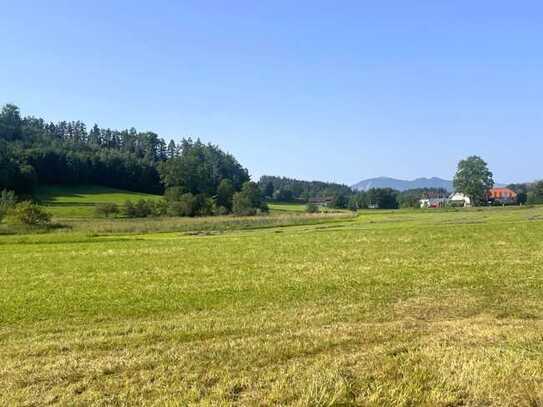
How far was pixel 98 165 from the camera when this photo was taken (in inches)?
6668

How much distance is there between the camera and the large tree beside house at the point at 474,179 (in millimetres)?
149250

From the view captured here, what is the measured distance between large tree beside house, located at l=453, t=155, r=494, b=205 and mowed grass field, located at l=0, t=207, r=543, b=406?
133027 mm

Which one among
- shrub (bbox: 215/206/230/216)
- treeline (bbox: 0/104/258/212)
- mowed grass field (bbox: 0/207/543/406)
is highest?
treeline (bbox: 0/104/258/212)

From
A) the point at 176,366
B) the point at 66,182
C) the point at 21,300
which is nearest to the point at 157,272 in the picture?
the point at 21,300

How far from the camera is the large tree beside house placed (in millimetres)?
149250

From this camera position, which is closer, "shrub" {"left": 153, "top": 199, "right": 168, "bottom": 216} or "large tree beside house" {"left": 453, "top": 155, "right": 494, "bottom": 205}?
"shrub" {"left": 153, "top": 199, "right": 168, "bottom": 216}

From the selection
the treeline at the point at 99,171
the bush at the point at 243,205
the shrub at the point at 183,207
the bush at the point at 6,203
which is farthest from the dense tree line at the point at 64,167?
the bush at the point at 243,205

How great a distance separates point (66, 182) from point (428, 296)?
513 feet

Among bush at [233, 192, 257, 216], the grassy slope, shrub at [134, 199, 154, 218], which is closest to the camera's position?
the grassy slope

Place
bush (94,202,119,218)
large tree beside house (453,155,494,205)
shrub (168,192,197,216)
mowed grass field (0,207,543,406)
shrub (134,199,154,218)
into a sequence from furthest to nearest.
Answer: large tree beside house (453,155,494,205) → shrub (168,192,197,216) → shrub (134,199,154,218) → bush (94,202,119,218) → mowed grass field (0,207,543,406)

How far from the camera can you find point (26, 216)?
243 ft

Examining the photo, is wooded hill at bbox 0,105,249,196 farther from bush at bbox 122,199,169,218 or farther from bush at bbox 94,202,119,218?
bush at bbox 94,202,119,218

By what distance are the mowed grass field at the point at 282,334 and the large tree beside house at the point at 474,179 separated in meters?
133

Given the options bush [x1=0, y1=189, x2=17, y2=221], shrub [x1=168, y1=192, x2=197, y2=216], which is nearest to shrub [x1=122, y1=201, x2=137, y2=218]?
shrub [x1=168, y1=192, x2=197, y2=216]
